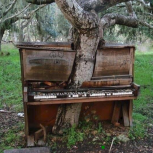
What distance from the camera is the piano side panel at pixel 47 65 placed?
135 inches

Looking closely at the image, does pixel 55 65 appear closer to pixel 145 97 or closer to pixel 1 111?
pixel 1 111

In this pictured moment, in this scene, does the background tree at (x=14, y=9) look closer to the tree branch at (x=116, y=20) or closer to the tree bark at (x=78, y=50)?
the tree branch at (x=116, y=20)

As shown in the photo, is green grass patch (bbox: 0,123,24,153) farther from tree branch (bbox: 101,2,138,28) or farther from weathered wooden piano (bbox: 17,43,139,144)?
tree branch (bbox: 101,2,138,28)

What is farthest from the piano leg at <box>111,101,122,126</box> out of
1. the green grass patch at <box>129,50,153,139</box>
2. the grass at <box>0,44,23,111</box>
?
the grass at <box>0,44,23,111</box>

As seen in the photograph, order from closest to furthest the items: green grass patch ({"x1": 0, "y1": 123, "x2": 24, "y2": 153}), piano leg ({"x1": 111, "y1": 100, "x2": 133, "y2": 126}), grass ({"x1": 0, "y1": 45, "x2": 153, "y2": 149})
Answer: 1. green grass patch ({"x1": 0, "y1": 123, "x2": 24, "y2": 153})
2. grass ({"x1": 0, "y1": 45, "x2": 153, "y2": 149})
3. piano leg ({"x1": 111, "y1": 100, "x2": 133, "y2": 126})

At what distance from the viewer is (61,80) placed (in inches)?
143

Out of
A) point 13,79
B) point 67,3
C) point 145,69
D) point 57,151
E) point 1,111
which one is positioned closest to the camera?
point 67,3

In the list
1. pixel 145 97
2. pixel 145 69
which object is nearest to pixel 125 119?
pixel 145 97

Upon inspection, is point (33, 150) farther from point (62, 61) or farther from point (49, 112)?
point (62, 61)

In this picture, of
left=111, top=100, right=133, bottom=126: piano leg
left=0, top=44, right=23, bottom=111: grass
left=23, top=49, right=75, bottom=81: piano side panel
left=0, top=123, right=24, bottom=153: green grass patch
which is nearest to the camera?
left=23, top=49, right=75, bottom=81: piano side panel

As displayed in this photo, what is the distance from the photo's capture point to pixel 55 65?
11.6 ft

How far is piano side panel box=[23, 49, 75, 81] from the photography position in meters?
3.42

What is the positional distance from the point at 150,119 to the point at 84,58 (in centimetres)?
203

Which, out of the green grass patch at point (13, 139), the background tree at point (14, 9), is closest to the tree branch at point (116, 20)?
the green grass patch at point (13, 139)
